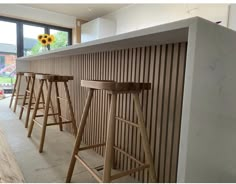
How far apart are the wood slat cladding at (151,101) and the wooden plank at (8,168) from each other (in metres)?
0.66

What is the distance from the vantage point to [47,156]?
1563 mm

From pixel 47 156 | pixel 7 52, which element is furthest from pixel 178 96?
pixel 7 52

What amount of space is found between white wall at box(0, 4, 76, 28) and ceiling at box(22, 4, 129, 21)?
5.2 inches

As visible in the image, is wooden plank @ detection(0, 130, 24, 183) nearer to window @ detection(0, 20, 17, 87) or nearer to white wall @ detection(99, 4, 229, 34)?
white wall @ detection(99, 4, 229, 34)

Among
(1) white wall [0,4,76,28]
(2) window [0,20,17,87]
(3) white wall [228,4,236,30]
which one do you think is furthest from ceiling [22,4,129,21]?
(3) white wall [228,4,236,30]

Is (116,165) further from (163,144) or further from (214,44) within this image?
(214,44)

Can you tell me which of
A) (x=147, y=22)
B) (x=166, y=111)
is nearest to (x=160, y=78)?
(x=166, y=111)

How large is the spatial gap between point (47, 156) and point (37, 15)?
4.31 meters

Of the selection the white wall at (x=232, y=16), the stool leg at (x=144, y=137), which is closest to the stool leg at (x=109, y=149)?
the stool leg at (x=144, y=137)

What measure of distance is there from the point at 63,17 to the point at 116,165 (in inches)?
186

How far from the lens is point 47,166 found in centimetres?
139

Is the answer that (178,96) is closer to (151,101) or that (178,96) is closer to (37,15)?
(151,101)

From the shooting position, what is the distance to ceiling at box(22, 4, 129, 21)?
448cm

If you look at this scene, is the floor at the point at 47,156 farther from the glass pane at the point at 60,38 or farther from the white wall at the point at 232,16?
the glass pane at the point at 60,38
